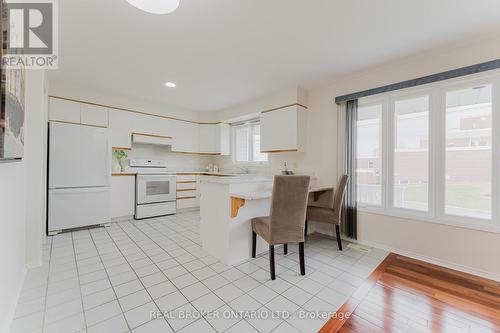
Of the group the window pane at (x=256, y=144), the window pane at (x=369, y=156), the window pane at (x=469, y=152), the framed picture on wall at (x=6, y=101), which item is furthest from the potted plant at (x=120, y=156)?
the window pane at (x=469, y=152)

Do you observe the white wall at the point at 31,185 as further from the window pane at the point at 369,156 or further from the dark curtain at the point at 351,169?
the window pane at the point at 369,156

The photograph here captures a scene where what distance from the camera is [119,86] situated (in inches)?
144

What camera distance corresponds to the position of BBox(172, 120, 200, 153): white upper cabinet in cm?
492

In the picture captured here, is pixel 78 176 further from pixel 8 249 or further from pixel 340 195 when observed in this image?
pixel 340 195

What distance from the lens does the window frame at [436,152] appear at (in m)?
2.16

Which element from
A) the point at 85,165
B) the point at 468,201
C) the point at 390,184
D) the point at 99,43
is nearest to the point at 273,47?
the point at 99,43

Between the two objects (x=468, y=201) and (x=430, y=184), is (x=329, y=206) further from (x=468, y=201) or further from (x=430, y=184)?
(x=468, y=201)

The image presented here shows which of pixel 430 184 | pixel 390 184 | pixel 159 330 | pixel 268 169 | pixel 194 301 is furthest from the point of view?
pixel 268 169

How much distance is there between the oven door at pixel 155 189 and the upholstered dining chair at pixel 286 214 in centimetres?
303

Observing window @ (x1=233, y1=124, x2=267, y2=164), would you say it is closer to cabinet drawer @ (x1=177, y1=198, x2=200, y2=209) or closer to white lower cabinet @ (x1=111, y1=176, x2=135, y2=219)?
cabinet drawer @ (x1=177, y1=198, x2=200, y2=209)

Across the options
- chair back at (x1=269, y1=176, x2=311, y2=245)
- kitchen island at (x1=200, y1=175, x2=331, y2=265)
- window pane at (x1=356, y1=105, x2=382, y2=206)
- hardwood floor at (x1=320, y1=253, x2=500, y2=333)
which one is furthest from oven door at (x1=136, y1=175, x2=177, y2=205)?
hardwood floor at (x1=320, y1=253, x2=500, y2=333)

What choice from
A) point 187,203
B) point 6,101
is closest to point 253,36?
point 6,101

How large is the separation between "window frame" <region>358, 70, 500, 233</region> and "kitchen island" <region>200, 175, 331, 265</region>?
1647mm

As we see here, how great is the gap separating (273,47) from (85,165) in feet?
11.5
